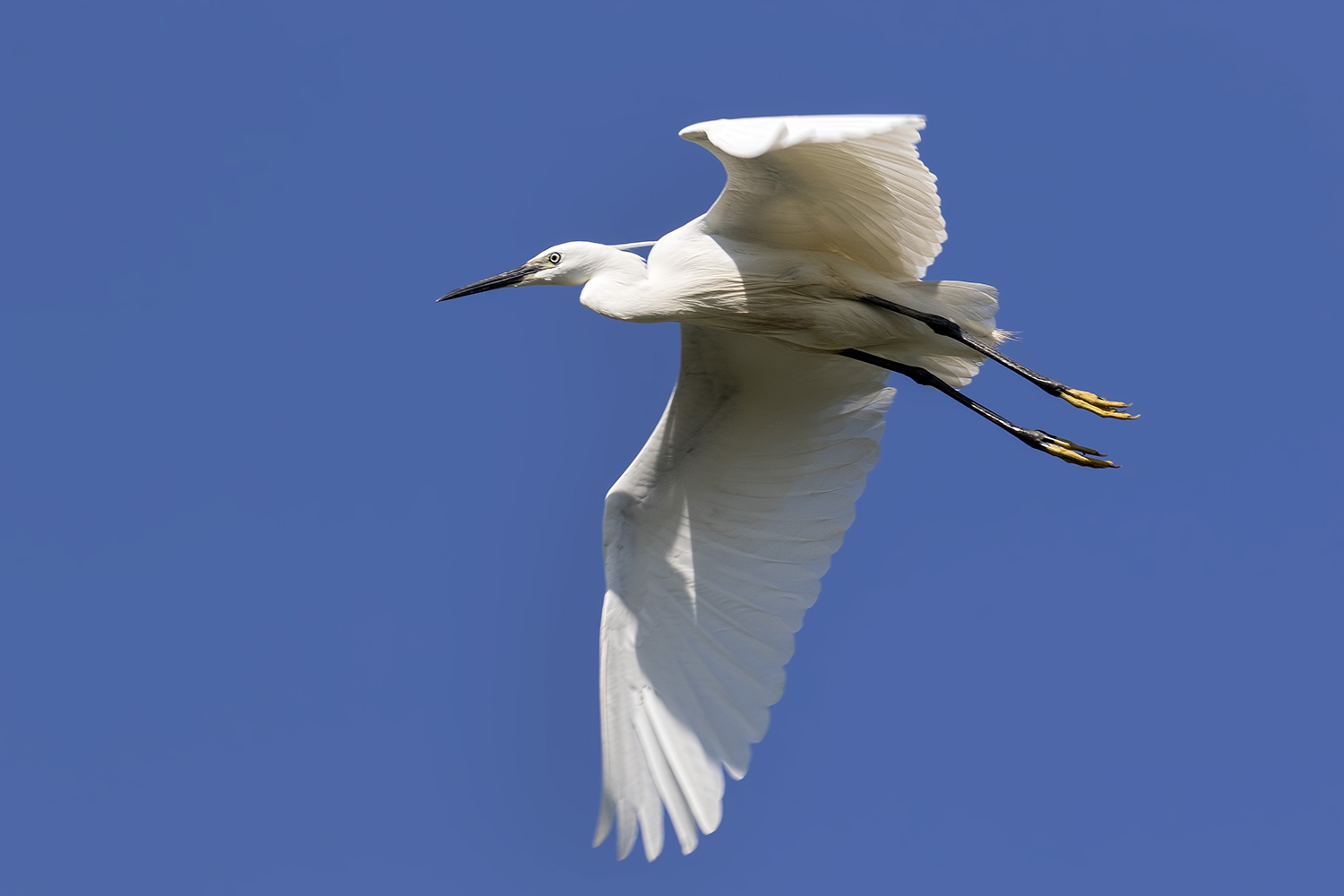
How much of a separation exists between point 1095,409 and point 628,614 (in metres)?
2.62

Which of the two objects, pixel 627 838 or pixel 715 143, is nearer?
pixel 715 143

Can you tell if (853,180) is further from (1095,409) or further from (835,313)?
(1095,409)

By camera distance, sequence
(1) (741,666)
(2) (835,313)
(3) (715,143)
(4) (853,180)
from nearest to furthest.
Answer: (3) (715,143), (4) (853,180), (2) (835,313), (1) (741,666)

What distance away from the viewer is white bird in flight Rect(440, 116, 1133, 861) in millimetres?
6422

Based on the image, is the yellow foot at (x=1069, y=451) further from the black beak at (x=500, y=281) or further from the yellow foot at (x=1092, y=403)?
the black beak at (x=500, y=281)

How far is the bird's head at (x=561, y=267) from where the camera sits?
697 centimetres

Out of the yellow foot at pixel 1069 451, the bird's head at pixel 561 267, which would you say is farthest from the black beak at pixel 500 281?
the yellow foot at pixel 1069 451

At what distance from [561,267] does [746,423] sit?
1283mm

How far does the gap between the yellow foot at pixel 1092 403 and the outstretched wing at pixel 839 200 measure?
101 centimetres

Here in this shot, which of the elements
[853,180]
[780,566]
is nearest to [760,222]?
[853,180]

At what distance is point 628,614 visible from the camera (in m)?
7.32

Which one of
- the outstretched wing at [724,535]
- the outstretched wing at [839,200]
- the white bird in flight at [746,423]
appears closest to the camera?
the outstretched wing at [839,200]

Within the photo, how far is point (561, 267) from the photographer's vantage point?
720cm

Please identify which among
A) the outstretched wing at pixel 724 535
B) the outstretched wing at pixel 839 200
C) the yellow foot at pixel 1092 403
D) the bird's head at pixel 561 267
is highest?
the outstretched wing at pixel 839 200
